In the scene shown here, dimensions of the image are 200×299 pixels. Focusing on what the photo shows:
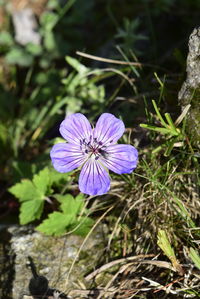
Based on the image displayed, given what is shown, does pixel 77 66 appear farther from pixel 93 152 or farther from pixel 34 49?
pixel 93 152

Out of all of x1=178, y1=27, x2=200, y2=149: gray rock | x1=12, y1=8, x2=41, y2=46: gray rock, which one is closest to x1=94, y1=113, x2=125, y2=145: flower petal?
x1=178, y1=27, x2=200, y2=149: gray rock

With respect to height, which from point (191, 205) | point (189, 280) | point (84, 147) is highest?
point (84, 147)

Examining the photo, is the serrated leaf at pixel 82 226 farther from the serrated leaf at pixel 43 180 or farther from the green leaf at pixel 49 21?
the green leaf at pixel 49 21

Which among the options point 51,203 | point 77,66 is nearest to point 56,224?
point 51,203

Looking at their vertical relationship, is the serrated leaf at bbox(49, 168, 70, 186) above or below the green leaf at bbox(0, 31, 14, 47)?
below

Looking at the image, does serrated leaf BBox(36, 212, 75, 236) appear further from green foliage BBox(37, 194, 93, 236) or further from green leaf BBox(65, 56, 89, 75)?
green leaf BBox(65, 56, 89, 75)

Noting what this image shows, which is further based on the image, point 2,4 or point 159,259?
point 2,4

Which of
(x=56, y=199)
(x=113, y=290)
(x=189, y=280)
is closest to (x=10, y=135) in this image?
(x=56, y=199)

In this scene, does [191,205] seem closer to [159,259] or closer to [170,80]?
[159,259]
